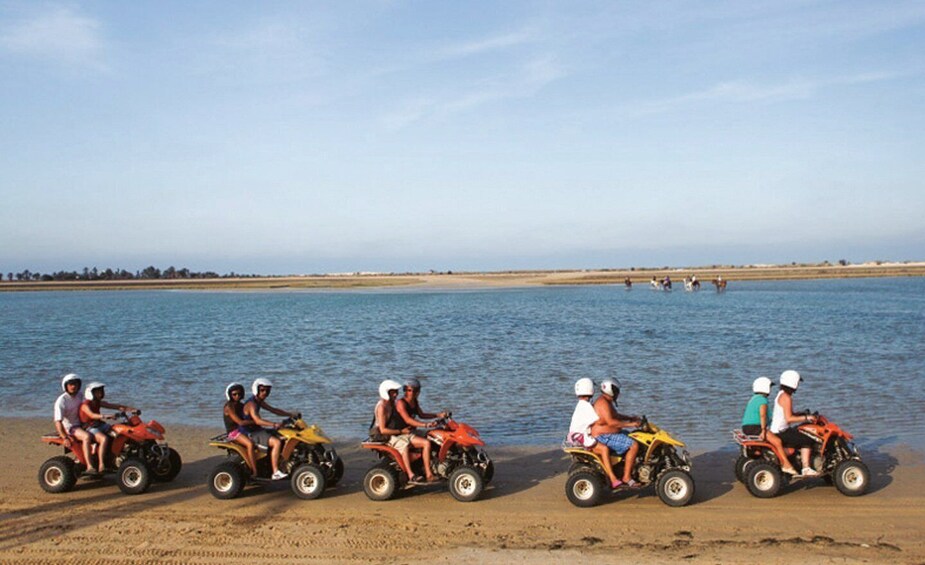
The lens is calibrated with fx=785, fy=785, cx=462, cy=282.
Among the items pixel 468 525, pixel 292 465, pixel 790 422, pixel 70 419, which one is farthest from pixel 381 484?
pixel 790 422

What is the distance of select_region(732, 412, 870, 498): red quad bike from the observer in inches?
340

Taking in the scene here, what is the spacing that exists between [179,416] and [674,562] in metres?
11.1

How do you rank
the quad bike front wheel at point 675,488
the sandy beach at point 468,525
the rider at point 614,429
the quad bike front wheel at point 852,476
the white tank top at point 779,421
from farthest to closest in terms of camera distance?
the white tank top at point 779,421
the quad bike front wheel at point 852,476
the rider at point 614,429
the quad bike front wheel at point 675,488
the sandy beach at point 468,525

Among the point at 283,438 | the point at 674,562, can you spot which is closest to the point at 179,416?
the point at 283,438

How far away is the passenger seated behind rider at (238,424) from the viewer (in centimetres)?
907

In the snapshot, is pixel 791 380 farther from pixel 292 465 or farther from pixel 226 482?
pixel 226 482

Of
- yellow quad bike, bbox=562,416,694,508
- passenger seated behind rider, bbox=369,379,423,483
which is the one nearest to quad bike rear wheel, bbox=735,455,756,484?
yellow quad bike, bbox=562,416,694,508

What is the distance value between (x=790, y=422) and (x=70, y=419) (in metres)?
8.33

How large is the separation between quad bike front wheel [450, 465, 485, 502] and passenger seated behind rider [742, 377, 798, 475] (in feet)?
10.2

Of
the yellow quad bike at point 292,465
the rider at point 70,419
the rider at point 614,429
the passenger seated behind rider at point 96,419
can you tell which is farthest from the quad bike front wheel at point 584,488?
the rider at point 70,419

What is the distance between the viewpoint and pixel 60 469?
9250 mm

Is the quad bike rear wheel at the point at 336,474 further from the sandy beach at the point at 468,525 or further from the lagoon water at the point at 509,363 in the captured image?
the lagoon water at the point at 509,363

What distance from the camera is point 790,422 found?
28.6 ft

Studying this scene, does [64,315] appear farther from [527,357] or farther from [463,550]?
[463,550]
